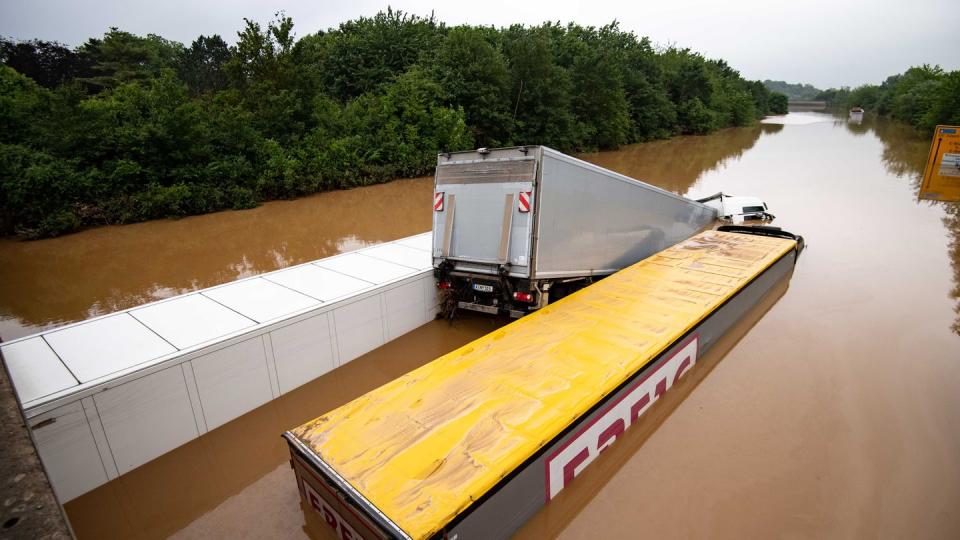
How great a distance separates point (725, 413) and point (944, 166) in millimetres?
6972

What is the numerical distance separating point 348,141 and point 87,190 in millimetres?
9774

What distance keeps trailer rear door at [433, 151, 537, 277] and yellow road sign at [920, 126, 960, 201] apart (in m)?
7.63

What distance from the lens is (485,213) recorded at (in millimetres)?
6887

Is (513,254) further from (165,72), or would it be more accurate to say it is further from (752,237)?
(165,72)

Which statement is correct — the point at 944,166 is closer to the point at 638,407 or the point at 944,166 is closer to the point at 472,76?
the point at 638,407

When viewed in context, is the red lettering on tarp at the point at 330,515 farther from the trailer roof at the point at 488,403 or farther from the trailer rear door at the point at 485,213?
the trailer rear door at the point at 485,213

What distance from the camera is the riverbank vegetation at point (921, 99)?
113 feet

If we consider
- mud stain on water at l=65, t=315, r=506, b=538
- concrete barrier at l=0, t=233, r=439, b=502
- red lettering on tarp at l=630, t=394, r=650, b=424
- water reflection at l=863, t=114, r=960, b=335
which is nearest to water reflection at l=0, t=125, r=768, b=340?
concrete barrier at l=0, t=233, r=439, b=502

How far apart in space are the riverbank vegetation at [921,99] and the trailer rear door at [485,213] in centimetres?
4355

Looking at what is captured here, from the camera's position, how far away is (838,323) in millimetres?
7938

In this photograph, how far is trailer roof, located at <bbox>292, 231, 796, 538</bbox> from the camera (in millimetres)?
3143

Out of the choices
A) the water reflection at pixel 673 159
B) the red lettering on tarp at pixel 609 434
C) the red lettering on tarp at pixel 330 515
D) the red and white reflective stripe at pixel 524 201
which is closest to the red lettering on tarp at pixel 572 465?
the red lettering on tarp at pixel 609 434

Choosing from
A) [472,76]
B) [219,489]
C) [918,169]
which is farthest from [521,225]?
[918,169]

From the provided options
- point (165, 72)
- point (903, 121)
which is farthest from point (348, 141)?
point (903, 121)
